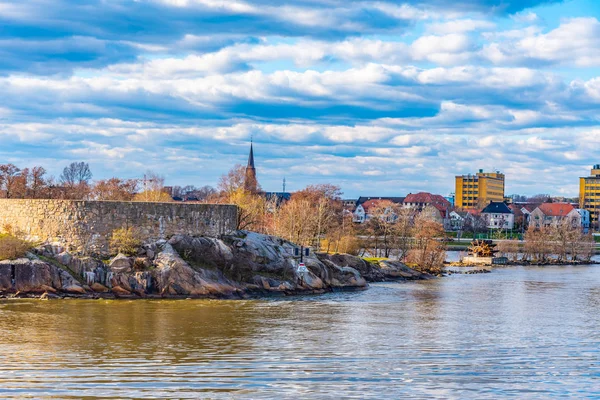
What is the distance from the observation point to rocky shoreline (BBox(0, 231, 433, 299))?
122ft

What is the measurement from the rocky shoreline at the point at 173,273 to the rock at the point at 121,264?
0.17 feet

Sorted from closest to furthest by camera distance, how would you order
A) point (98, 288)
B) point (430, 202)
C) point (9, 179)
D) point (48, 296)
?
point (48, 296) < point (98, 288) < point (9, 179) < point (430, 202)

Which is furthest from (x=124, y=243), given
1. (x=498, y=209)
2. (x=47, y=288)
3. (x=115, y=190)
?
(x=498, y=209)

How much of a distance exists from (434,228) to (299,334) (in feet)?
181

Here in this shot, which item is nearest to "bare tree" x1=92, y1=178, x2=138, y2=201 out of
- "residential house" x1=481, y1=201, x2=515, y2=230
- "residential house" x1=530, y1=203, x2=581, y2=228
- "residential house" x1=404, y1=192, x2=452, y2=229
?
"residential house" x1=404, y1=192, x2=452, y2=229

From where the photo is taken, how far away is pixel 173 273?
1543 inches

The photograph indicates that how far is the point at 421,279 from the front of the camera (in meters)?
59.6

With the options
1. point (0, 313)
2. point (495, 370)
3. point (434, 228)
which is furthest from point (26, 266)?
point (434, 228)

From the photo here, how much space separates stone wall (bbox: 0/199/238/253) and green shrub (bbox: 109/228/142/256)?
0.38 m

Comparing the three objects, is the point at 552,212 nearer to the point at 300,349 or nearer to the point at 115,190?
the point at 115,190

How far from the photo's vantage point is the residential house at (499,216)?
173 meters

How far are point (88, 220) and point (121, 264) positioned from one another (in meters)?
3.39

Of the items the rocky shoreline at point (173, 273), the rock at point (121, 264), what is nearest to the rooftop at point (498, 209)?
the rocky shoreline at point (173, 273)

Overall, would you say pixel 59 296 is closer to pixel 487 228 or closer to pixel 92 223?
pixel 92 223
